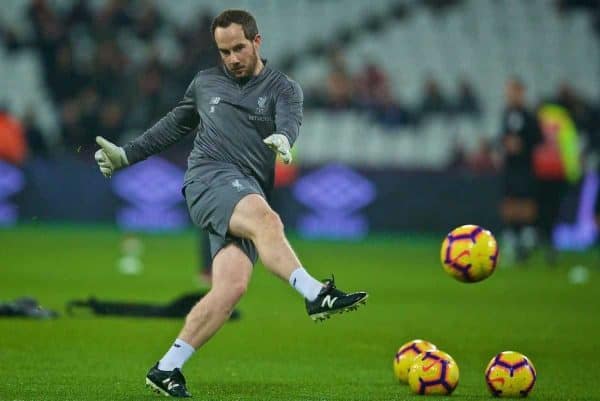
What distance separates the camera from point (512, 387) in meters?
7.64

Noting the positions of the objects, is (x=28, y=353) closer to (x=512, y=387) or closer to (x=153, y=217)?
(x=512, y=387)

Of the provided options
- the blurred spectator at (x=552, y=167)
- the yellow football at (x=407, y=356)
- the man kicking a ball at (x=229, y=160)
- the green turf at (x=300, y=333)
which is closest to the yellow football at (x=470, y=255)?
the yellow football at (x=407, y=356)

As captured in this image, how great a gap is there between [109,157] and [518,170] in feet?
41.2

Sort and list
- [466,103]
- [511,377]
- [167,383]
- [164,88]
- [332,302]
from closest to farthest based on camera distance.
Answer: [332,302] → [167,383] → [511,377] → [164,88] → [466,103]

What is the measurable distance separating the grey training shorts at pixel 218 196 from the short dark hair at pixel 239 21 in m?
0.81

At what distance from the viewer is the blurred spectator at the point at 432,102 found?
89.0 ft

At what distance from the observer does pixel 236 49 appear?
7.34 metres

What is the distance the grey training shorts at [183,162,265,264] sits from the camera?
285 inches

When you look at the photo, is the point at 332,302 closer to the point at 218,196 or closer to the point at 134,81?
the point at 218,196

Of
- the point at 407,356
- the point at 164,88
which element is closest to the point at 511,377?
the point at 407,356

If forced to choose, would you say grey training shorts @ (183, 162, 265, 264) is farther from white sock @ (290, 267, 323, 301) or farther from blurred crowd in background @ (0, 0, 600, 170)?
blurred crowd in background @ (0, 0, 600, 170)

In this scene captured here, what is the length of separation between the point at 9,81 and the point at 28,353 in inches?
786

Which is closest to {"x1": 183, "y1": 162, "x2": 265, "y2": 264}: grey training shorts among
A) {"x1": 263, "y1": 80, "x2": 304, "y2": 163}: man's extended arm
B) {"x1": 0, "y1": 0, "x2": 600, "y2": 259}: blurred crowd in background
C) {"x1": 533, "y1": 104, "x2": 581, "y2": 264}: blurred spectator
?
{"x1": 263, "y1": 80, "x2": 304, "y2": 163}: man's extended arm

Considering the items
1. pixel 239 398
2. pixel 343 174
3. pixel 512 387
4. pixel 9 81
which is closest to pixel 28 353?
pixel 239 398
